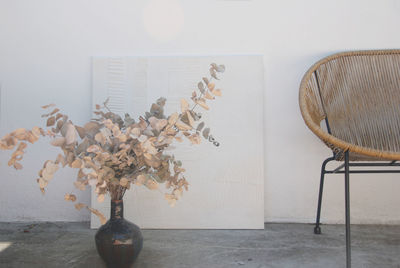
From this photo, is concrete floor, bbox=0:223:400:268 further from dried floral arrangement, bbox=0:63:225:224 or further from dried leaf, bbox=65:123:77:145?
dried leaf, bbox=65:123:77:145

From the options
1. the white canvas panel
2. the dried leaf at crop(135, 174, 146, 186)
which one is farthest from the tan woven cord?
the dried leaf at crop(135, 174, 146, 186)

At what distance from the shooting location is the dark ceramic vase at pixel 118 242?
132cm

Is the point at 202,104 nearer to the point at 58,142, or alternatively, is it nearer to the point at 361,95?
A: the point at 58,142

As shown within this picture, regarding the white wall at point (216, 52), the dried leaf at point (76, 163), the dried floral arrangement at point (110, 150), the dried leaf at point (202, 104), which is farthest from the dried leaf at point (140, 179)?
the white wall at point (216, 52)

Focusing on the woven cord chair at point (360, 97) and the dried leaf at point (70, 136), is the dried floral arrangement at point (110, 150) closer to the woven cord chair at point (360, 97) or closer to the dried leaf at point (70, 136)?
the dried leaf at point (70, 136)

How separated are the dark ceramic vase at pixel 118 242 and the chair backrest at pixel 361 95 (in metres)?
1.08

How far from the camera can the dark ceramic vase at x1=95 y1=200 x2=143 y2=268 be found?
132 centimetres

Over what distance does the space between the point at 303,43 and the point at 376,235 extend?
1.07 metres

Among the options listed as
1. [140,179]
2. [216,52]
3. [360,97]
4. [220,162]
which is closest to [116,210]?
[140,179]

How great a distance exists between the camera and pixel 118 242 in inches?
51.8

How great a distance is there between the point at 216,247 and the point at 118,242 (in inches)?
19.9

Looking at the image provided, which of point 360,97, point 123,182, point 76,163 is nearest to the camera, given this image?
point 76,163

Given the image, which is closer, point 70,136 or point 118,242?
point 70,136

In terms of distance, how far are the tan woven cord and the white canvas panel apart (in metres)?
0.33
